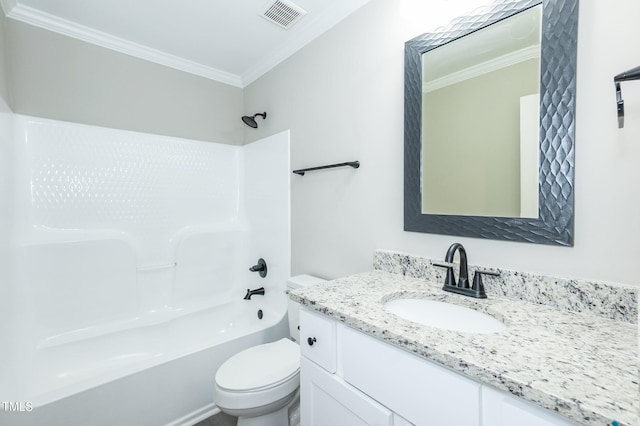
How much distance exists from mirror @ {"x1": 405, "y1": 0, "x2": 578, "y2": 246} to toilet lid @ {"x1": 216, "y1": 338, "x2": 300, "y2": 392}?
0.95 metres

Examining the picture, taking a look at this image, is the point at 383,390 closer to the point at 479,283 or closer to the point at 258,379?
the point at 479,283

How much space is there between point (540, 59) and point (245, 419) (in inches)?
77.6

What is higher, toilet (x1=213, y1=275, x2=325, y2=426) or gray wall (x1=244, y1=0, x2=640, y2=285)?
gray wall (x1=244, y1=0, x2=640, y2=285)

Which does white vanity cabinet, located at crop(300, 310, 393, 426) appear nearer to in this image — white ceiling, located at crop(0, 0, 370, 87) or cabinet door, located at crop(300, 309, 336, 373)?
cabinet door, located at crop(300, 309, 336, 373)

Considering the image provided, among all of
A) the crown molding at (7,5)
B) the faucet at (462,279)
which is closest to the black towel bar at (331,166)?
the faucet at (462,279)

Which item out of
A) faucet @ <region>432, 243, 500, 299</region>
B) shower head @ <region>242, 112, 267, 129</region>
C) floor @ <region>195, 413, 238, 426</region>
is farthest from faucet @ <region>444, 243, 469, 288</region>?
shower head @ <region>242, 112, 267, 129</region>

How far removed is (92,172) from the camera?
6.31ft

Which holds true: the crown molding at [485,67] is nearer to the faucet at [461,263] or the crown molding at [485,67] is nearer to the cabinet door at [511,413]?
the faucet at [461,263]

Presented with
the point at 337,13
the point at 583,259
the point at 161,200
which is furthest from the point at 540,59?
the point at 161,200

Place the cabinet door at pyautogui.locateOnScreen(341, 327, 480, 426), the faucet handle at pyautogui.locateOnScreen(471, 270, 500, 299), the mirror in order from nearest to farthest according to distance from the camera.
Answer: the cabinet door at pyautogui.locateOnScreen(341, 327, 480, 426) → the mirror → the faucet handle at pyautogui.locateOnScreen(471, 270, 500, 299)

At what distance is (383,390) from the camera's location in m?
0.77

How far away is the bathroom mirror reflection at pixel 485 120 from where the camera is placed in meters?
0.96

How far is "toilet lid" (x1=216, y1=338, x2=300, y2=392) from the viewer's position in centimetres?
131

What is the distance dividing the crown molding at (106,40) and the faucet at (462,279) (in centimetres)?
242
